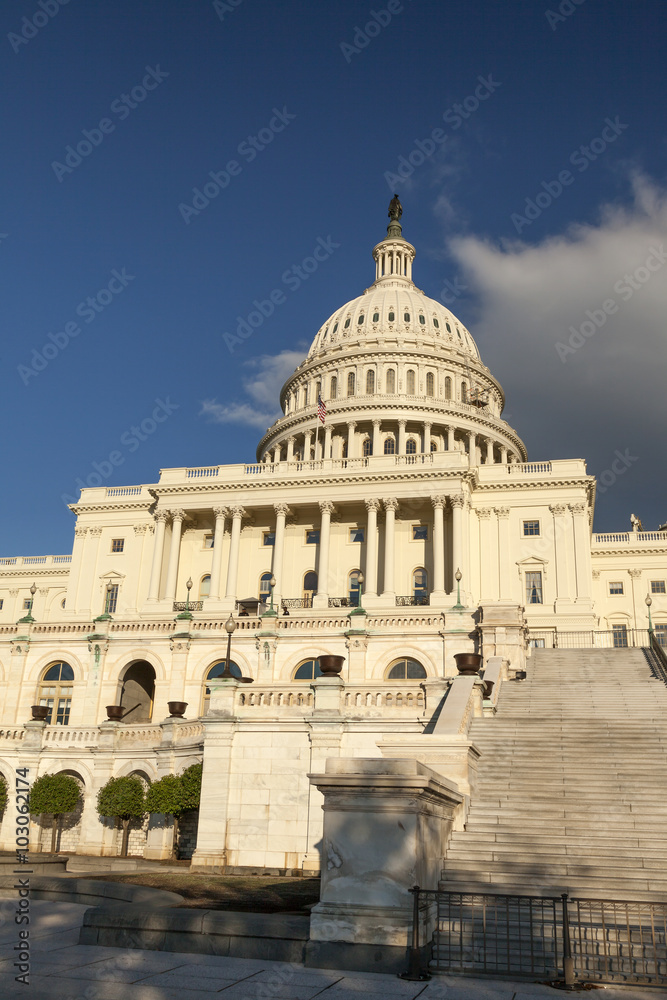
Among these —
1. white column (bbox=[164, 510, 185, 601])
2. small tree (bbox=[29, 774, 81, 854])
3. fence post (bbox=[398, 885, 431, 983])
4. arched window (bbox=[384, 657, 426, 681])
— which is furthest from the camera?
white column (bbox=[164, 510, 185, 601])

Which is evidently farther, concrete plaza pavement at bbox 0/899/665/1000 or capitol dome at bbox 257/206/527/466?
capitol dome at bbox 257/206/527/466

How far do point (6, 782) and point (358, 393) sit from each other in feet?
252

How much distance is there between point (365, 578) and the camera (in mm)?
73000

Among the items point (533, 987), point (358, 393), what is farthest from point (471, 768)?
point (358, 393)

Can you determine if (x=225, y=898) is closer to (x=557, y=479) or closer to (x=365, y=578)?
(x=365, y=578)

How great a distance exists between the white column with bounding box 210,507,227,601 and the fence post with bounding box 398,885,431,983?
6323 centimetres

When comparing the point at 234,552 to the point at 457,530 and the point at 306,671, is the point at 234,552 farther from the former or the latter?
the point at 306,671

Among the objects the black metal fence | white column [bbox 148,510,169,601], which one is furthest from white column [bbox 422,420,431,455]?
the black metal fence

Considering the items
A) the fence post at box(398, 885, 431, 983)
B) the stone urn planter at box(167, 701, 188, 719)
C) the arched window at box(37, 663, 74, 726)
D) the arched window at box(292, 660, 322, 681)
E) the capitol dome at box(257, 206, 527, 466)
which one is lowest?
the fence post at box(398, 885, 431, 983)

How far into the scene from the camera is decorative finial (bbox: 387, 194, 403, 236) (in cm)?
13988

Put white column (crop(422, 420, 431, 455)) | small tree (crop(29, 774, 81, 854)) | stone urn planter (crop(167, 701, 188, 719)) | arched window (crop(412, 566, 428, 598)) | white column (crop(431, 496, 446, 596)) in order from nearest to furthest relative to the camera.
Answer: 1. stone urn planter (crop(167, 701, 188, 719))
2. small tree (crop(29, 774, 81, 854))
3. white column (crop(431, 496, 446, 596))
4. arched window (crop(412, 566, 428, 598))
5. white column (crop(422, 420, 431, 455))

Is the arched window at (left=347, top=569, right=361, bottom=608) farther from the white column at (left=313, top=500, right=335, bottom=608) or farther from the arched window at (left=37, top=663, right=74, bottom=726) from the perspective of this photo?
the arched window at (left=37, top=663, right=74, bottom=726)

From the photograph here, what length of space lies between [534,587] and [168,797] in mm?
47780

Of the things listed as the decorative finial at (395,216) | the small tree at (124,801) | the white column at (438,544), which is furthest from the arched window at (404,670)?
the decorative finial at (395,216)
